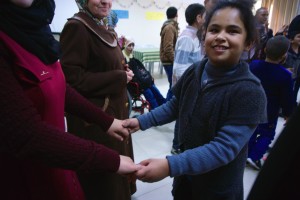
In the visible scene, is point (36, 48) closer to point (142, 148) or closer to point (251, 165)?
point (142, 148)

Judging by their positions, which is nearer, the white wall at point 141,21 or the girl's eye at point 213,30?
the girl's eye at point 213,30

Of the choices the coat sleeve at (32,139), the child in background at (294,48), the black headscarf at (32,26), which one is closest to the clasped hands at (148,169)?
the coat sleeve at (32,139)

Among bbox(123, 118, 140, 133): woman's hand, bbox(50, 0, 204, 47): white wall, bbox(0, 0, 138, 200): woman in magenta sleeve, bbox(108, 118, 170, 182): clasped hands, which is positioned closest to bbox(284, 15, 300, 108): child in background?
bbox(123, 118, 140, 133): woman's hand

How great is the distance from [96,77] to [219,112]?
72 cm

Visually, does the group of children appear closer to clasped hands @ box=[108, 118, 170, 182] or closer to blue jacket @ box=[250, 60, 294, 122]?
clasped hands @ box=[108, 118, 170, 182]

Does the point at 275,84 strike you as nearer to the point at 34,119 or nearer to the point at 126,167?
the point at 126,167

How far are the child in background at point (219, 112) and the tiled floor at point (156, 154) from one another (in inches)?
37.0

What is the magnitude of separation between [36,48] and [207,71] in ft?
2.09

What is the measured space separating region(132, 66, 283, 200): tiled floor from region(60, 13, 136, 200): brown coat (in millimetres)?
523

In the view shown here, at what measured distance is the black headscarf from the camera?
0.65 m

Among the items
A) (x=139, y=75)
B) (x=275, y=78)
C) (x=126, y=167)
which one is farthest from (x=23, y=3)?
(x=139, y=75)

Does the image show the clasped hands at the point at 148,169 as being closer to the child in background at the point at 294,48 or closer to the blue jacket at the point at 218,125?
the blue jacket at the point at 218,125

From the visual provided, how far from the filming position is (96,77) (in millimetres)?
1285

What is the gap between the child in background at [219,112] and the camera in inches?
31.6
